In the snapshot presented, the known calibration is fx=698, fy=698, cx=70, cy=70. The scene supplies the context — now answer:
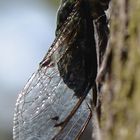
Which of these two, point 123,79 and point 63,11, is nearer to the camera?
point 123,79

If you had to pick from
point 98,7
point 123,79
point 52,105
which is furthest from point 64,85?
point 123,79

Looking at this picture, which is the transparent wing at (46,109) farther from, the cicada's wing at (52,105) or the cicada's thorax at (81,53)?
the cicada's thorax at (81,53)

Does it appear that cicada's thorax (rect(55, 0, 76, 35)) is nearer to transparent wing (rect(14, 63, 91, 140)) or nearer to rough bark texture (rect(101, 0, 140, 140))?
transparent wing (rect(14, 63, 91, 140))

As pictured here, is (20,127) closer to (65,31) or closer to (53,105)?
(53,105)

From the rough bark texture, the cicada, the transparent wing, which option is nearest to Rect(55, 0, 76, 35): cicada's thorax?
the cicada

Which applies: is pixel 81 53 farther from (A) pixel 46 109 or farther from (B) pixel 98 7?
(A) pixel 46 109

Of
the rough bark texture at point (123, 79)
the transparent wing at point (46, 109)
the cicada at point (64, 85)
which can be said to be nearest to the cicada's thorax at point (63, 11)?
the cicada at point (64, 85)
